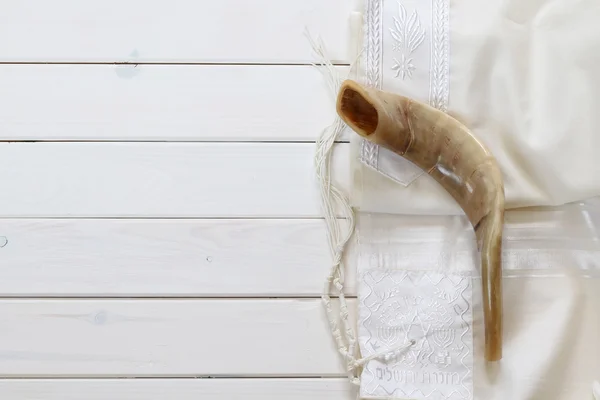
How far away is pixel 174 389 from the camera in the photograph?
0.73 meters

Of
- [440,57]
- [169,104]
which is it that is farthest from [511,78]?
[169,104]

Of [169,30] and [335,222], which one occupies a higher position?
[169,30]

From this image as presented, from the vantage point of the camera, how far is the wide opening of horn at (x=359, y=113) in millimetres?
684

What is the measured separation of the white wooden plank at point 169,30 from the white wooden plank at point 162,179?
122mm

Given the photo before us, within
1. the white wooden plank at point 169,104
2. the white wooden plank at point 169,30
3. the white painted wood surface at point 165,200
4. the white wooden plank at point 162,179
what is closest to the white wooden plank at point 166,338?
the white painted wood surface at point 165,200

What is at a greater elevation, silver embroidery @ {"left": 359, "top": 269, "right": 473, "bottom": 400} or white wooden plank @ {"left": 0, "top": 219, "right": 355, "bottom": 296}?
white wooden plank @ {"left": 0, "top": 219, "right": 355, "bottom": 296}

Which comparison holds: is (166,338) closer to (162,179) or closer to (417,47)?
(162,179)

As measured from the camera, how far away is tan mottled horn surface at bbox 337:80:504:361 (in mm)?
674

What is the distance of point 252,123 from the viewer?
2.49 ft

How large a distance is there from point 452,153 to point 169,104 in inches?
14.6

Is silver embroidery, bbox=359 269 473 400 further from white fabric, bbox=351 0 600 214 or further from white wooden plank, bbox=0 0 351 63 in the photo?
white wooden plank, bbox=0 0 351 63

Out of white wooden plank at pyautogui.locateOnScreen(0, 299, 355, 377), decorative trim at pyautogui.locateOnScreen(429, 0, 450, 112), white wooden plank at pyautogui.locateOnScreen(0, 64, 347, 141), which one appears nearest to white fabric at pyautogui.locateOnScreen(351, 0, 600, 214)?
decorative trim at pyautogui.locateOnScreen(429, 0, 450, 112)

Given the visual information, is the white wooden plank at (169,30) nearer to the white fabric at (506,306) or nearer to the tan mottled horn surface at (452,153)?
the tan mottled horn surface at (452,153)

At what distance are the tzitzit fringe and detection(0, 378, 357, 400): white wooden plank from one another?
0.05 m
